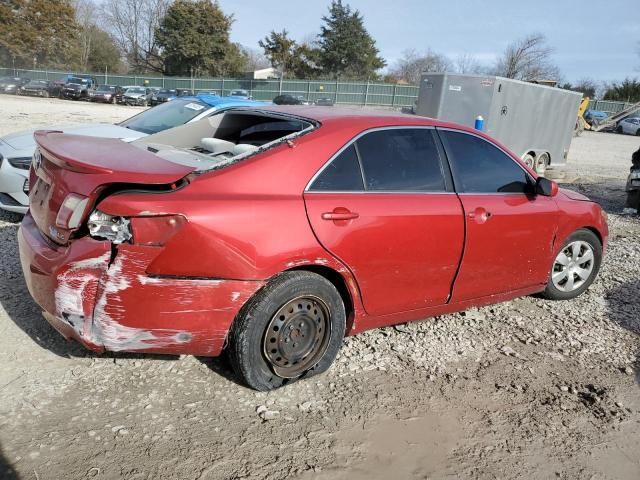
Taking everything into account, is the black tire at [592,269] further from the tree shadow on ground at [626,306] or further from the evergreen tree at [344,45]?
the evergreen tree at [344,45]

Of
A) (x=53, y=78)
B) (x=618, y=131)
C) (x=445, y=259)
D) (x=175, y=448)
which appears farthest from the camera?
(x=53, y=78)

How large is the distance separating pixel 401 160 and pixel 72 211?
6.60ft

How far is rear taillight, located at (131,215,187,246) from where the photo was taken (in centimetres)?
262

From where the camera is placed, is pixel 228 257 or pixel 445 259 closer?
pixel 228 257

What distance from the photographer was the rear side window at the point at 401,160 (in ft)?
11.2

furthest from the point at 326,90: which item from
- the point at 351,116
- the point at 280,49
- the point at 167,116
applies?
the point at 351,116

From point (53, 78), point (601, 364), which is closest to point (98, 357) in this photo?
point (601, 364)

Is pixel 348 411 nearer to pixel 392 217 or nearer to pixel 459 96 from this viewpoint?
pixel 392 217

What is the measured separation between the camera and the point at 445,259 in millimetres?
3648

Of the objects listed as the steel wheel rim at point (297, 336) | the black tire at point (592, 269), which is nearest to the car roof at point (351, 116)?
the steel wheel rim at point (297, 336)

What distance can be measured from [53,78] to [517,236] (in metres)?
55.6

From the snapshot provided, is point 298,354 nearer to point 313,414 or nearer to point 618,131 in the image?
point 313,414

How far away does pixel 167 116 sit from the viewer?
6957 millimetres

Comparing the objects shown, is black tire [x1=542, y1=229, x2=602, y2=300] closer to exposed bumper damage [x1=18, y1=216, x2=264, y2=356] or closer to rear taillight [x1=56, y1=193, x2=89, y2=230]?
exposed bumper damage [x1=18, y1=216, x2=264, y2=356]
